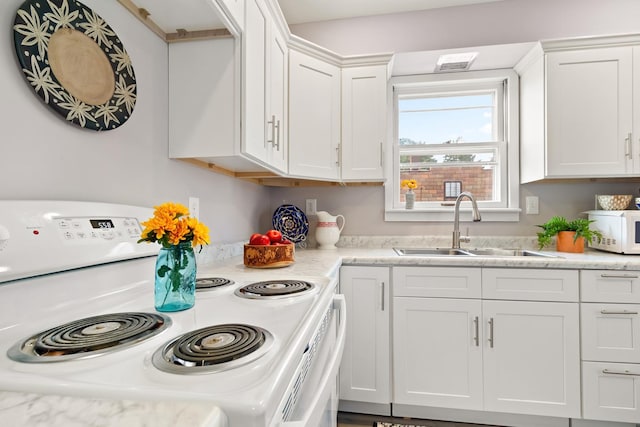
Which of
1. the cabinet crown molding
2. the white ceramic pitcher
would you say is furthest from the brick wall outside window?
the cabinet crown molding

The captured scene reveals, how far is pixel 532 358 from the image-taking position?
5.42 feet

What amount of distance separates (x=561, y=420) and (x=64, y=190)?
2419 mm

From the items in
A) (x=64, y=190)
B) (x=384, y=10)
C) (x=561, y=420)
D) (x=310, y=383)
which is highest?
(x=384, y=10)

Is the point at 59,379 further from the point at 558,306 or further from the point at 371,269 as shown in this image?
the point at 558,306

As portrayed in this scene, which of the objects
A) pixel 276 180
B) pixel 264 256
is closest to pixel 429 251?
pixel 276 180

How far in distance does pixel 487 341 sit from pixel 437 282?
391 mm

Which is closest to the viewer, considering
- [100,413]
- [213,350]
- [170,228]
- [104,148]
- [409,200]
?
[100,413]

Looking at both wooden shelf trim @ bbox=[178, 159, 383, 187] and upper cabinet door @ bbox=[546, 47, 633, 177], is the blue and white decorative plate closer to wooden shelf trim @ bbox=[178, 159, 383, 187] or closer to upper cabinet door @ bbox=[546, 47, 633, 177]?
wooden shelf trim @ bbox=[178, 159, 383, 187]

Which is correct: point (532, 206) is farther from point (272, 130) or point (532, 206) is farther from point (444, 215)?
point (272, 130)

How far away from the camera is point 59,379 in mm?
429

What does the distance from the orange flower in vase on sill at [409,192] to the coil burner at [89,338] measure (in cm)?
205

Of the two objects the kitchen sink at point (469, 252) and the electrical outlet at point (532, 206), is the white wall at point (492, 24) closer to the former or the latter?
the electrical outlet at point (532, 206)

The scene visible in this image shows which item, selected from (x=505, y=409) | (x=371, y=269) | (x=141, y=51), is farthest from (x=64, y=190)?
(x=505, y=409)

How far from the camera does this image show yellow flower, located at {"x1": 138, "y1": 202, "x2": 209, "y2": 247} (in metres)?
0.74
